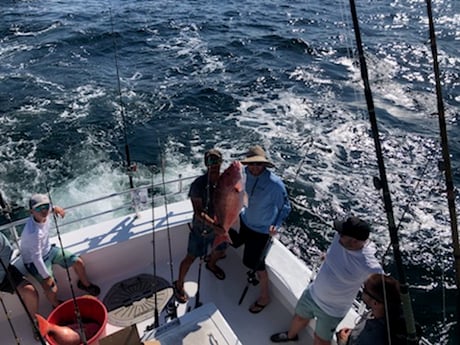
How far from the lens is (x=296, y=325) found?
3.81m

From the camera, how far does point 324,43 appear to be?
16.6m

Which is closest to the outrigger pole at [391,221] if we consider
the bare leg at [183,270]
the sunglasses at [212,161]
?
the sunglasses at [212,161]

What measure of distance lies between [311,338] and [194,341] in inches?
56.5

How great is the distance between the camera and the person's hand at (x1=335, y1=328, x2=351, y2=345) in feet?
10.7

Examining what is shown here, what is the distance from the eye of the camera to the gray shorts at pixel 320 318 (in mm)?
3419

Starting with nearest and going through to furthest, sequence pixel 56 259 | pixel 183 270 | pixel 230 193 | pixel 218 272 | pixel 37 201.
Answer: pixel 230 193
pixel 37 201
pixel 56 259
pixel 183 270
pixel 218 272

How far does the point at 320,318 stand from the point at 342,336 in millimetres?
231

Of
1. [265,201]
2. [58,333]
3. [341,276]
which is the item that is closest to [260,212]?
[265,201]

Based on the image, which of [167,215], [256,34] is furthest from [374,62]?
[167,215]

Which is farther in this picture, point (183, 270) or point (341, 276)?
point (183, 270)

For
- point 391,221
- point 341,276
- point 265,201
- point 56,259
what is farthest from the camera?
point 56,259

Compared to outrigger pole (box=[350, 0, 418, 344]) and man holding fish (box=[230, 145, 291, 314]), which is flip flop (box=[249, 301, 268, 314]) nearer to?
man holding fish (box=[230, 145, 291, 314])

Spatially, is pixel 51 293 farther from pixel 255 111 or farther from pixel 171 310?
pixel 255 111

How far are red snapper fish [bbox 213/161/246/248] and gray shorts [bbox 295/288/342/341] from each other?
1.01 m
